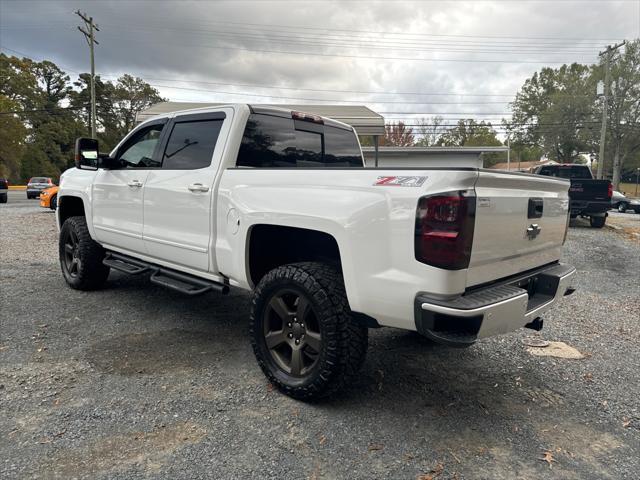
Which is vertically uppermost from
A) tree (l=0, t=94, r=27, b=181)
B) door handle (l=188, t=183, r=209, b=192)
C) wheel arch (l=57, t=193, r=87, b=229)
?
tree (l=0, t=94, r=27, b=181)

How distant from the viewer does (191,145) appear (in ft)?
12.7

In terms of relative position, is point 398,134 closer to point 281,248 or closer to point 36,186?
point 36,186

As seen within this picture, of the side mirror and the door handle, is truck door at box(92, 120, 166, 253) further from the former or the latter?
the door handle

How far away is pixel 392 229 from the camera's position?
2412mm

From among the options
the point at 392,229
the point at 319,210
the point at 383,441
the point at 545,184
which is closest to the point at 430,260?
the point at 392,229

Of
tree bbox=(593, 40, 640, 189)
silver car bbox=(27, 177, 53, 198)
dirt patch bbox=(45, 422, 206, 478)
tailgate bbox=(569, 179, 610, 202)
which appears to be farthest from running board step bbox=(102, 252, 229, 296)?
tree bbox=(593, 40, 640, 189)

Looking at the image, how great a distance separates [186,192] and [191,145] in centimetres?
47

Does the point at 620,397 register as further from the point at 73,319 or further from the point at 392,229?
the point at 73,319

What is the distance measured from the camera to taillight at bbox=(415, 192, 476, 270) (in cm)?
227

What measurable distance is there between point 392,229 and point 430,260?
264 mm

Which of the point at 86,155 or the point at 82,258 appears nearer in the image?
the point at 86,155

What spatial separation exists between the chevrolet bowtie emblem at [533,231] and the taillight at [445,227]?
Answer: 30.2 inches

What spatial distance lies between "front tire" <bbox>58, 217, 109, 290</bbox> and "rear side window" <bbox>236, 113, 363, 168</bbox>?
2.75 m

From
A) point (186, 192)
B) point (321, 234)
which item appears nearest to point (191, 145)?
point (186, 192)
